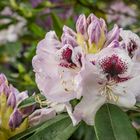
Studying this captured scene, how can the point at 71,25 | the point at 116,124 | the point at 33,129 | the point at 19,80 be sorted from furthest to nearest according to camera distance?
the point at 71,25 → the point at 19,80 → the point at 33,129 → the point at 116,124

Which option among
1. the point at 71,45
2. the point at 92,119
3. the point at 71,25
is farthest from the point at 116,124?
the point at 71,25

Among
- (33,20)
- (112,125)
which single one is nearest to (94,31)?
(112,125)

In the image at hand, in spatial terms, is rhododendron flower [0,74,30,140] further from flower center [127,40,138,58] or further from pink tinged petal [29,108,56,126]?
flower center [127,40,138,58]

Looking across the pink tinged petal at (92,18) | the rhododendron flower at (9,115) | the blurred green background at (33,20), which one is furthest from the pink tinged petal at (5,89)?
the blurred green background at (33,20)

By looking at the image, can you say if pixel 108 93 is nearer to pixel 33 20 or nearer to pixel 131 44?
pixel 131 44

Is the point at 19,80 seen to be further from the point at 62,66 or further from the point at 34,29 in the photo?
the point at 62,66

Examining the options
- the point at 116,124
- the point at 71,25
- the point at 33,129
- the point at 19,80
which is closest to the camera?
the point at 116,124

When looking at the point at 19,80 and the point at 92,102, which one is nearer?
the point at 92,102
